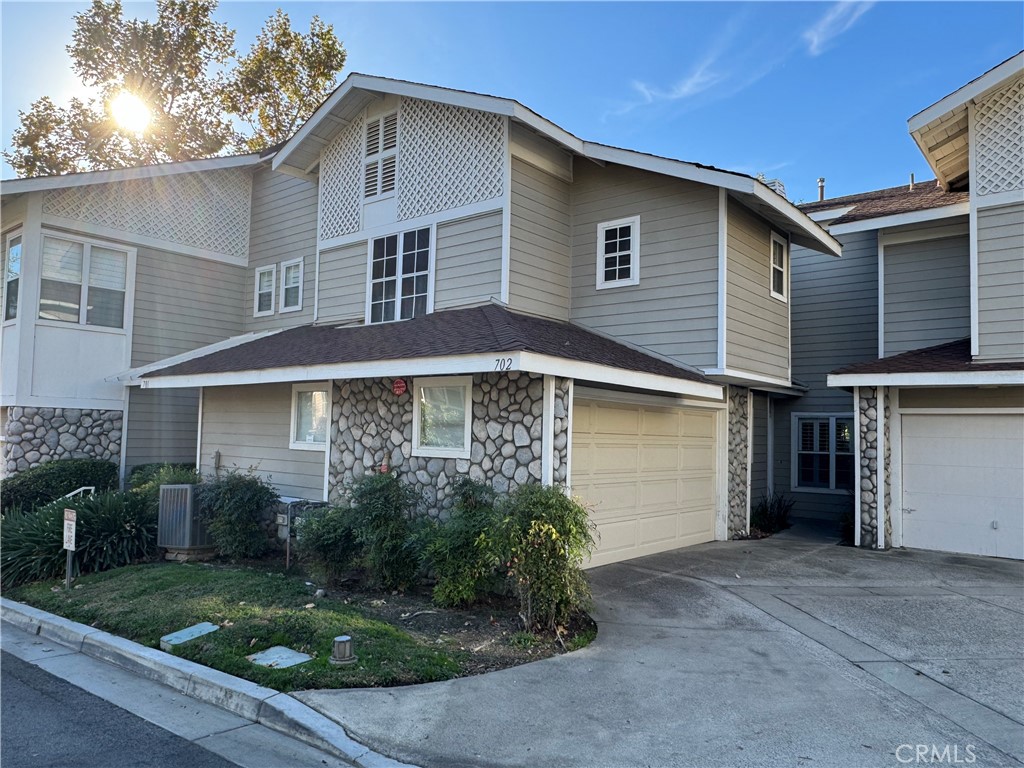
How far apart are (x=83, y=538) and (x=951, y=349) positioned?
13495 mm

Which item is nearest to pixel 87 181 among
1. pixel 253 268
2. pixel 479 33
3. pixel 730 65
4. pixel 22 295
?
pixel 22 295

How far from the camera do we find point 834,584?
8867 millimetres

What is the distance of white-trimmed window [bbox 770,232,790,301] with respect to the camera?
12.2m

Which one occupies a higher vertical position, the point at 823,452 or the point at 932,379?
the point at 932,379

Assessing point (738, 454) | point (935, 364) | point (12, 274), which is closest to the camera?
point (935, 364)

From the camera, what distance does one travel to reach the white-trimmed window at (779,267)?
12219 mm

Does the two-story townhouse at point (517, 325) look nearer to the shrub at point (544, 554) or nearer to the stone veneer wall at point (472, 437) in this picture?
the stone veneer wall at point (472, 437)

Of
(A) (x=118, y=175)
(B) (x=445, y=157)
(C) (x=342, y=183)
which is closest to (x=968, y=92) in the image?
(B) (x=445, y=157)

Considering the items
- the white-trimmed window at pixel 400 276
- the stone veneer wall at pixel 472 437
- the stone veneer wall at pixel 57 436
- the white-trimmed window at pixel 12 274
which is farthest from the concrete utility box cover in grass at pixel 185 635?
the white-trimmed window at pixel 12 274

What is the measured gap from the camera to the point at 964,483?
10.9m

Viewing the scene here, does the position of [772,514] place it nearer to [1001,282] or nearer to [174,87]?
[1001,282]

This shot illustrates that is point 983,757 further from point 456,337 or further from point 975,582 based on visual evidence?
point 456,337

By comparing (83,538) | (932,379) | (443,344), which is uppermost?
(443,344)

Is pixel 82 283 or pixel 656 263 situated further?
pixel 82 283
